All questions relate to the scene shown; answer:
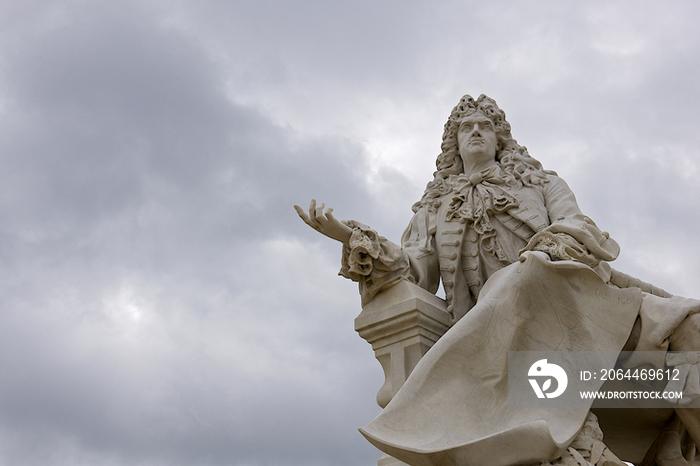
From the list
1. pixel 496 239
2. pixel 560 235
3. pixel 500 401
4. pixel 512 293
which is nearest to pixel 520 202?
pixel 496 239

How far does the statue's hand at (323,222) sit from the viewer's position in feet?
15.2

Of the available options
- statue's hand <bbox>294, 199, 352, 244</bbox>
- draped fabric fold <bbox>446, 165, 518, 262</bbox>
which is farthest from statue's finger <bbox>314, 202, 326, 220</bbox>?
draped fabric fold <bbox>446, 165, 518, 262</bbox>

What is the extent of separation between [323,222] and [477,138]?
61.5 inches

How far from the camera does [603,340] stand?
4.02m

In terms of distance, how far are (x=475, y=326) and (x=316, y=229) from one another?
122 cm

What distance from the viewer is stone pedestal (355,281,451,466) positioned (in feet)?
15.4

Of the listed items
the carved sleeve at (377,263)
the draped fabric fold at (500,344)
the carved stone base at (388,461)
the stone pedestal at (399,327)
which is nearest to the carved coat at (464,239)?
the carved sleeve at (377,263)

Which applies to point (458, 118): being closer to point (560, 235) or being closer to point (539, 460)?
point (560, 235)

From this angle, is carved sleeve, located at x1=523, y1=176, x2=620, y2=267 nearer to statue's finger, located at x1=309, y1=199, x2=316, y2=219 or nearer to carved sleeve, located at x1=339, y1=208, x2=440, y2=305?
carved sleeve, located at x1=339, y1=208, x2=440, y2=305

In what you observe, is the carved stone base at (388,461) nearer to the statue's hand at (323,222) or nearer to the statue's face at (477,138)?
the statue's hand at (323,222)

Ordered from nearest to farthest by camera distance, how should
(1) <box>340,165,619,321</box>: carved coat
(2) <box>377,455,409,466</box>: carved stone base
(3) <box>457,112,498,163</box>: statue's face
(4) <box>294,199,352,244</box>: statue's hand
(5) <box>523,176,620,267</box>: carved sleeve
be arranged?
(5) <box>523,176,620,267</box>: carved sleeve → (2) <box>377,455,409,466</box>: carved stone base → (4) <box>294,199,352,244</box>: statue's hand → (1) <box>340,165,619,321</box>: carved coat → (3) <box>457,112,498,163</box>: statue's face

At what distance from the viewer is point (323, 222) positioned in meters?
4.64

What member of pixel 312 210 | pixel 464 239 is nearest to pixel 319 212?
pixel 312 210

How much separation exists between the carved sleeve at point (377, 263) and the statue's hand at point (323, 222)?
0.09 m
